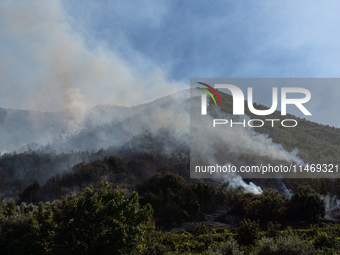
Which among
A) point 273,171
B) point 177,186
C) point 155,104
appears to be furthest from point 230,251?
point 155,104

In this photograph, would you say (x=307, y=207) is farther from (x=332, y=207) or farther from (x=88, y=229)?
(x=88, y=229)

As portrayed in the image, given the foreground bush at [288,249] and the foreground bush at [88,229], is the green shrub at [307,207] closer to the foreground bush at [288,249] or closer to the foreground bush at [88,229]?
the foreground bush at [288,249]

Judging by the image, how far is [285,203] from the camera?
128 feet

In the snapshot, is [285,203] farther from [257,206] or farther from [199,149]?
[199,149]

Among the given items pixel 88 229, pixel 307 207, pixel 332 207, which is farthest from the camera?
pixel 332 207

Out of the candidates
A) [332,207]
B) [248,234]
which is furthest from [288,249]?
[332,207]

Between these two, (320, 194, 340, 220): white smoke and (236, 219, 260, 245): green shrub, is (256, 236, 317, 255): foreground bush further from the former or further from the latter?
(320, 194, 340, 220): white smoke

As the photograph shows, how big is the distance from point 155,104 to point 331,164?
376 feet

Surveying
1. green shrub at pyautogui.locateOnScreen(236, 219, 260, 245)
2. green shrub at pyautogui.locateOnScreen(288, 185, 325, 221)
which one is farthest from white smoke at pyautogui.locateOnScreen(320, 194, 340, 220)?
green shrub at pyautogui.locateOnScreen(236, 219, 260, 245)

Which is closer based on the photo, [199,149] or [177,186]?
[177,186]

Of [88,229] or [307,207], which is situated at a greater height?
[88,229]

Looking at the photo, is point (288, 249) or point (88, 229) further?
point (88, 229)

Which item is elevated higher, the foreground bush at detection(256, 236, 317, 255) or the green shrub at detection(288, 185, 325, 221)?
the foreground bush at detection(256, 236, 317, 255)

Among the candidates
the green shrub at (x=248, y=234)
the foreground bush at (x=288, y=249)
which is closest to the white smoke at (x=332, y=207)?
the green shrub at (x=248, y=234)
